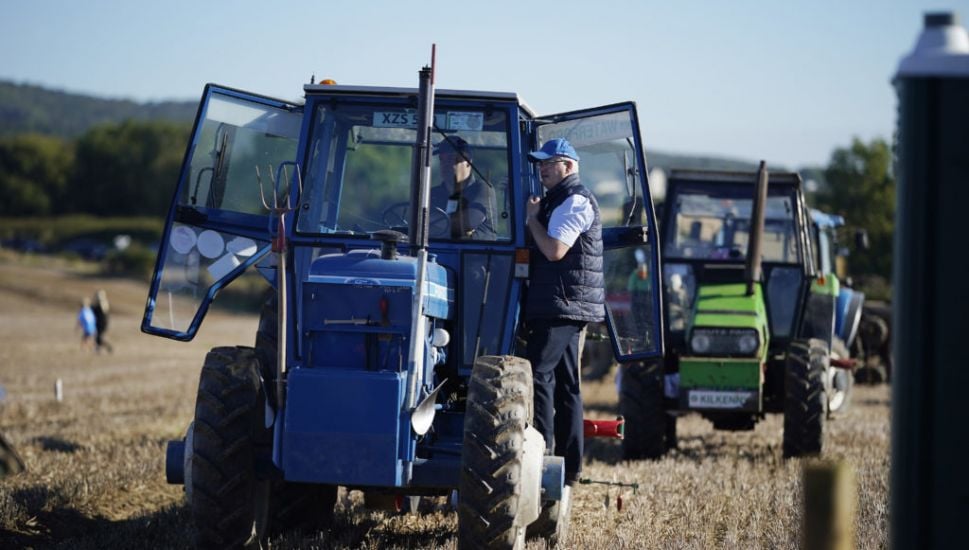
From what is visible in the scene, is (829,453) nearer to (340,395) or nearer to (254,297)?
(340,395)

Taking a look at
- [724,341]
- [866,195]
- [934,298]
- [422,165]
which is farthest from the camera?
[866,195]

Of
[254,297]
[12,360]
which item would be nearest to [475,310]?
[12,360]

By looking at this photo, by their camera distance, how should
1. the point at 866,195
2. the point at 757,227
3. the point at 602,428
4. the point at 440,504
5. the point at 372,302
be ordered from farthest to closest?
1. the point at 866,195
2. the point at 757,227
3. the point at 440,504
4. the point at 602,428
5. the point at 372,302

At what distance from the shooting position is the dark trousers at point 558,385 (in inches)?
273

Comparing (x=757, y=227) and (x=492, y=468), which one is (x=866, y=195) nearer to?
(x=757, y=227)

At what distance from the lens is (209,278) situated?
23.3 ft

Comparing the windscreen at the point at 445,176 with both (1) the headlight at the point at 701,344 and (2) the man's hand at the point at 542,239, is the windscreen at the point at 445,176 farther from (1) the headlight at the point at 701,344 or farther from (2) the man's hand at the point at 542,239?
(1) the headlight at the point at 701,344

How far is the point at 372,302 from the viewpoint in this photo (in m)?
6.41

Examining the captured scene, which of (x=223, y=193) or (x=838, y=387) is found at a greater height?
(x=223, y=193)

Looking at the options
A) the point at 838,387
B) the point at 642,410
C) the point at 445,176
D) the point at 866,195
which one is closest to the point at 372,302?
the point at 445,176

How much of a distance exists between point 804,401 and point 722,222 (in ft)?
7.91

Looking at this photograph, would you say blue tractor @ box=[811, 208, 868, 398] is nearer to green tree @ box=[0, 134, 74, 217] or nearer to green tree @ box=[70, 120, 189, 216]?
green tree @ box=[70, 120, 189, 216]

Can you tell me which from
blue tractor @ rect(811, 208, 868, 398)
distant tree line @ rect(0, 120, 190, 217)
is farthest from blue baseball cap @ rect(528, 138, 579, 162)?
A: distant tree line @ rect(0, 120, 190, 217)

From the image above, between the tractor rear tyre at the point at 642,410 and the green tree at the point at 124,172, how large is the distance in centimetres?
8654
